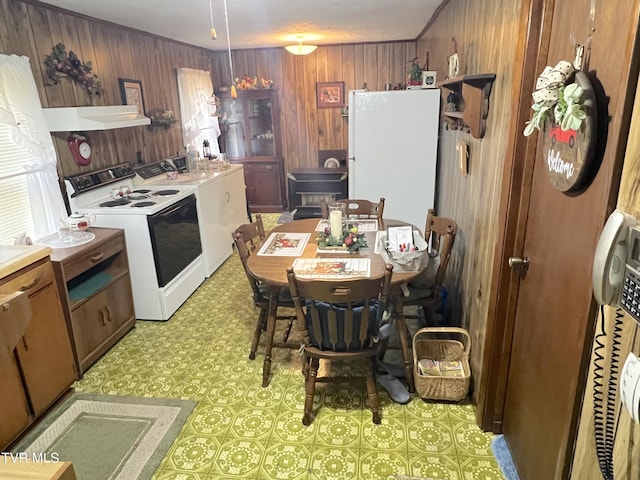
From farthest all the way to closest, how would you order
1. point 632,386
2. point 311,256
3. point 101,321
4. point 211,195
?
1. point 211,195
2. point 101,321
3. point 311,256
4. point 632,386

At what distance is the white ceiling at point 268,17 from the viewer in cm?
322

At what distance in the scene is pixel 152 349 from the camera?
296 centimetres

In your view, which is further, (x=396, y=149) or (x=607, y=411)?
(x=396, y=149)

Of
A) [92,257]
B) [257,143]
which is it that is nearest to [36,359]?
[92,257]

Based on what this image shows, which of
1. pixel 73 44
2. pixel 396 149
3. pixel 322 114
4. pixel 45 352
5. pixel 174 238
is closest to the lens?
pixel 45 352

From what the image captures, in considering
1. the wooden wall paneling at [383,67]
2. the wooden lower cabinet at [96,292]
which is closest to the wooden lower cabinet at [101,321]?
the wooden lower cabinet at [96,292]

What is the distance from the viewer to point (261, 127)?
6.12 meters

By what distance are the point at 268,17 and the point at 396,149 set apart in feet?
5.34

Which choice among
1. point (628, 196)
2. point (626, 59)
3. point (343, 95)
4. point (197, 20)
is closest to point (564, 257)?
point (628, 196)

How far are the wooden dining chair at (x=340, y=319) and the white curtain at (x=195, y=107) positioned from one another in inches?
147

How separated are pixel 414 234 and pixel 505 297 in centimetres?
78

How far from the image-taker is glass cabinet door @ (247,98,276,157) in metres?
6.01

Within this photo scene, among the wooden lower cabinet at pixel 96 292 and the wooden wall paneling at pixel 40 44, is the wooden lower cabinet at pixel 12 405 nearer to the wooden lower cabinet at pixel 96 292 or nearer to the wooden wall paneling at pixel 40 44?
the wooden lower cabinet at pixel 96 292

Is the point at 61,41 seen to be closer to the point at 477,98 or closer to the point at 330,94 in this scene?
the point at 477,98
